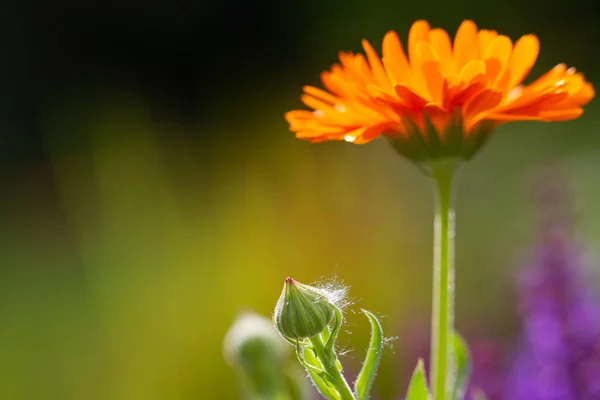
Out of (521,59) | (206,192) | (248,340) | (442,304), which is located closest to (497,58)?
(521,59)

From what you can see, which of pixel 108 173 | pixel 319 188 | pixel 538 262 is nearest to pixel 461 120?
pixel 538 262

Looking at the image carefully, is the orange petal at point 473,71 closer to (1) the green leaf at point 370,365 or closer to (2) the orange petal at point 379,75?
(2) the orange petal at point 379,75

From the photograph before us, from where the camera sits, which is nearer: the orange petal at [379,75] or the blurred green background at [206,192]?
the orange petal at [379,75]

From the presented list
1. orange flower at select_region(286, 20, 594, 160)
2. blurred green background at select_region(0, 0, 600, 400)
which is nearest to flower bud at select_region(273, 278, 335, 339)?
orange flower at select_region(286, 20, 594, 160)

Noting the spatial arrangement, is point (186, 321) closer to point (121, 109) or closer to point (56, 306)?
point (56, 306)

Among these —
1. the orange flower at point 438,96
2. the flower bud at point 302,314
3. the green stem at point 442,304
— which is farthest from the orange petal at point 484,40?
the flower bud at point 302,314

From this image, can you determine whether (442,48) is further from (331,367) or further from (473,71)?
(331,367)

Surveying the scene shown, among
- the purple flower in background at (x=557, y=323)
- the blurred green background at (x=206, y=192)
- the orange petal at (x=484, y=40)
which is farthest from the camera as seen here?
the blurred green background at (x=206, y=192)
